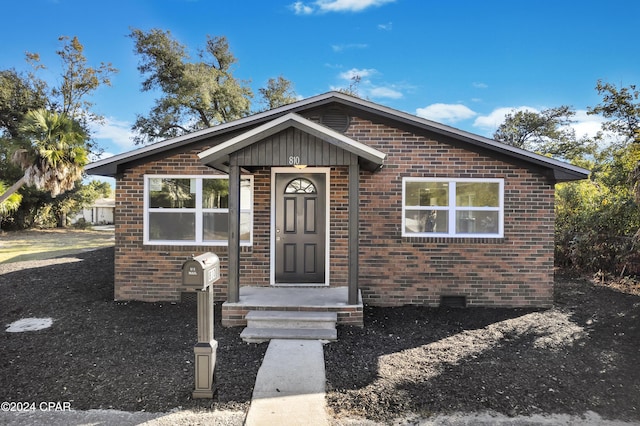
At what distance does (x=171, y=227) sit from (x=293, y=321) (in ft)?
10.9

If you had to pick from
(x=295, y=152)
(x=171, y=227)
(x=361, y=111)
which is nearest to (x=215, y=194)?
(x=171, y=227)

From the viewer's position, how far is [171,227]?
7273 mm

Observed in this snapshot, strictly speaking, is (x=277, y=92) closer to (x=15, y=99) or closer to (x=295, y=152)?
(x=15, y=99)

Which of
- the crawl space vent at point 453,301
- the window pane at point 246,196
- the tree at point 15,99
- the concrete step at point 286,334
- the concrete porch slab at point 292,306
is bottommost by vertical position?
the concrete step at point 286,334

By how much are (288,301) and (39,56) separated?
2991cm

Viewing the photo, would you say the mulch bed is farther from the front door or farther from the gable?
the gable

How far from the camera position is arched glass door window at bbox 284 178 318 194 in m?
7.26

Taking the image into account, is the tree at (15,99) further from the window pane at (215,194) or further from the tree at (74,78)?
the window pane at (215,194)

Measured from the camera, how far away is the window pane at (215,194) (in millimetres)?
7277

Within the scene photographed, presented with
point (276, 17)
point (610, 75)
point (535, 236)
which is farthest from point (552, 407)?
point (276, 17)

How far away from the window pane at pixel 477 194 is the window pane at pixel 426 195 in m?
0.26

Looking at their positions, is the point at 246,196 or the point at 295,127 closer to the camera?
the point at 295,127

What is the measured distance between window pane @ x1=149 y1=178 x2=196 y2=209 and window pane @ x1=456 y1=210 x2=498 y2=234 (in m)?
5.18

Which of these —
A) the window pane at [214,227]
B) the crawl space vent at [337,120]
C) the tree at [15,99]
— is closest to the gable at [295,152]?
the crawl space vent at [337,120]
